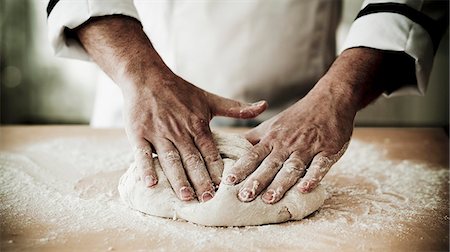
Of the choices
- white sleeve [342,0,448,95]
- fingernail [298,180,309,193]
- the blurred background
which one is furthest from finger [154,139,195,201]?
the blurred background

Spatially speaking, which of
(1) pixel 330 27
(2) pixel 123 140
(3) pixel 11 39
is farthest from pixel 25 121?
(1) pixel 330 27

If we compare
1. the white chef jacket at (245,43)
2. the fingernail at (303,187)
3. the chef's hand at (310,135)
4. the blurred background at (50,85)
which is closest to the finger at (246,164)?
the chef's hand at (310,135)

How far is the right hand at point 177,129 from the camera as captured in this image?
1.11m

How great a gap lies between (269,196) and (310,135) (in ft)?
0.71

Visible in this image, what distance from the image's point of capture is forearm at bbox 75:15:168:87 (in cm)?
128

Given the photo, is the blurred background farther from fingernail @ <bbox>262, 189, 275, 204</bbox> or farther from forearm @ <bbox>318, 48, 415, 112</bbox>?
fingernail @ <bbox>262, 189, 275, 204</bbox>

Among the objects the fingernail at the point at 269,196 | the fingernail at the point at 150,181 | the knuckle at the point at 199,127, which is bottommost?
the fingernail at the point at 150,181

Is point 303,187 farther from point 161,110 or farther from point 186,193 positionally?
point 161,110

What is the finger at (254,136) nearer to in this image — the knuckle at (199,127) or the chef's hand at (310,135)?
the chef's hand at (310,135)

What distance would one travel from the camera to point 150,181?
1113 mm

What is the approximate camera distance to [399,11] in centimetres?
150

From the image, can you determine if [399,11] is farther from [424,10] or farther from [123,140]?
[123,140]

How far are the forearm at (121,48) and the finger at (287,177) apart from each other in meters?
0.37

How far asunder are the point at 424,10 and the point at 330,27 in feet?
1.13
